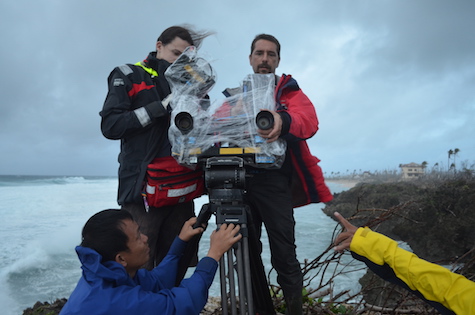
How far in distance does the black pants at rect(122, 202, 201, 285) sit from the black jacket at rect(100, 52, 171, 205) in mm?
90

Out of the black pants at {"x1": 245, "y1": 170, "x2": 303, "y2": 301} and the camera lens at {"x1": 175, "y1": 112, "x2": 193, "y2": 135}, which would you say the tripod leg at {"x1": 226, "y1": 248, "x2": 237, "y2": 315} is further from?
the camera lens at {"x1": 175, "y1": 112, "x2": 193, "y2": 135}

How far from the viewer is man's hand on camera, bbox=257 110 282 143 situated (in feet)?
4.88

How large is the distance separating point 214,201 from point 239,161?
225 mm

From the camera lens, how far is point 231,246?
1.41 metres

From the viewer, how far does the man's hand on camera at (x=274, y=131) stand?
1.49 meters

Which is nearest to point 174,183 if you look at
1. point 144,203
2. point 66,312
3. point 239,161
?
point 144,203

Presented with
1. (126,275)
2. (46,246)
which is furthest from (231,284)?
(46,246)

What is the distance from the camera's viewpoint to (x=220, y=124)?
1.58 metres

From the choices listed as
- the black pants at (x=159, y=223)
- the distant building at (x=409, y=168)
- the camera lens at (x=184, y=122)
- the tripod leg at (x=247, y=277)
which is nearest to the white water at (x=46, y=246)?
the black pants at (x=159, y=223)

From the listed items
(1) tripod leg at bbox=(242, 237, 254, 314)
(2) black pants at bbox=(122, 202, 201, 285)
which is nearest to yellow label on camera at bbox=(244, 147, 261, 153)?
(1) tripod leg at bbox=(242, 237, 254, 314)

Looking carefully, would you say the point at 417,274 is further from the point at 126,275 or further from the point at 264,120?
the point at 126,275

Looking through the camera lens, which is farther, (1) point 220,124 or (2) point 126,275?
(1) point 220,124

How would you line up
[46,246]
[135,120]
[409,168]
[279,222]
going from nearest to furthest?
[135,120] < [279,222] < [46,246] < [409,168]

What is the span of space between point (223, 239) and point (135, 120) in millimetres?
865
